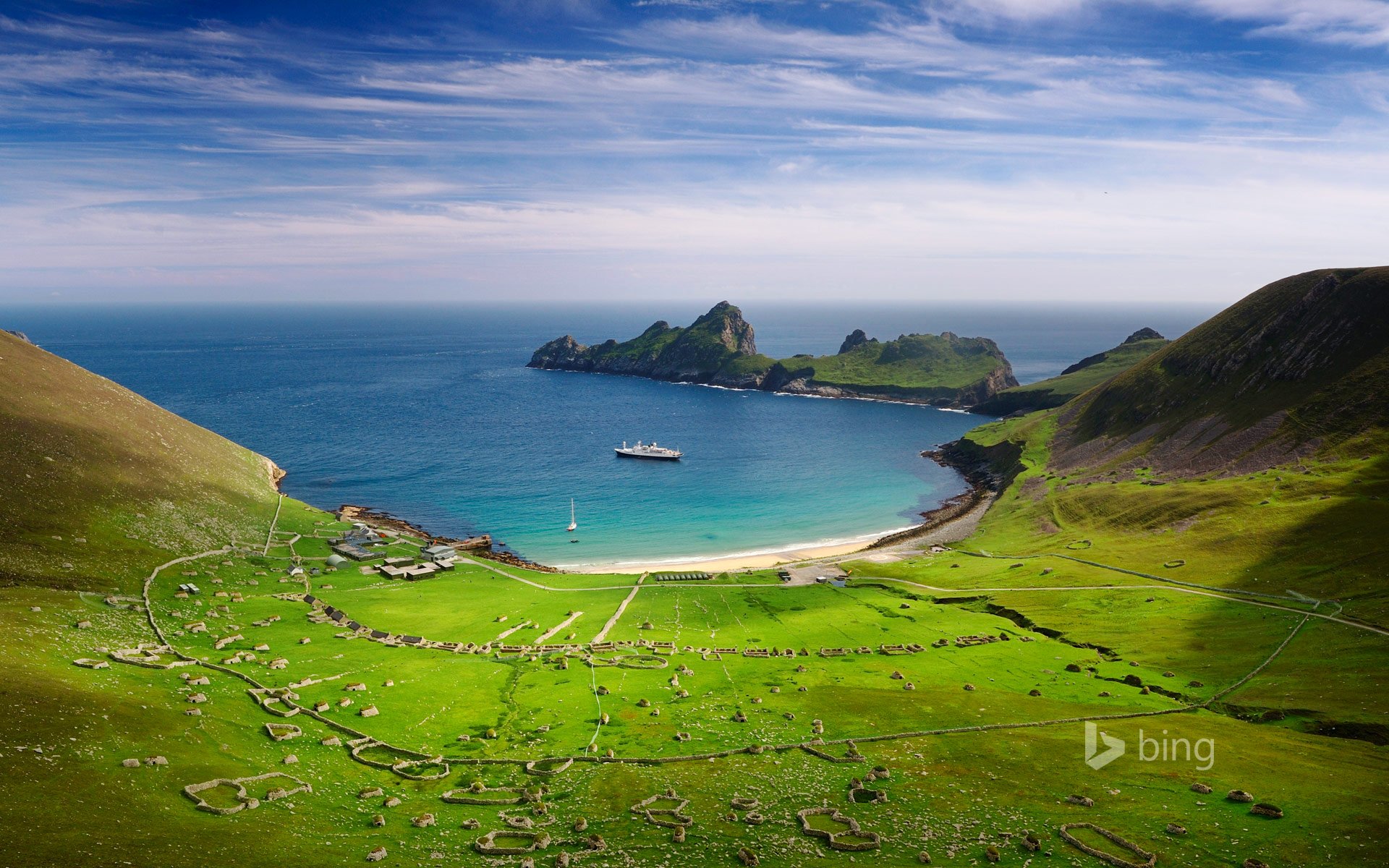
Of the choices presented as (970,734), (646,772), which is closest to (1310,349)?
(970,734)

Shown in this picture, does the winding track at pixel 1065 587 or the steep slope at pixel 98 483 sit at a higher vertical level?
the steep slope at pixel 98 483

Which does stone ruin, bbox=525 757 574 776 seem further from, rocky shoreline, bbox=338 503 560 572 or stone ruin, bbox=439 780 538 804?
rocky shoreline, bbox=338 503 560 572

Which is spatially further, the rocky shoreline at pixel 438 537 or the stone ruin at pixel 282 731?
the rocky shoreline at pixel 438 537

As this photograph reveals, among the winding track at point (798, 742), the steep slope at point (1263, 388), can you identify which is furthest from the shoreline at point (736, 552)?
the steep slope at point (1263, 388)

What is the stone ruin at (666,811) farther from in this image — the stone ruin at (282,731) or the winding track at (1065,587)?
the winding track at (1065,587)

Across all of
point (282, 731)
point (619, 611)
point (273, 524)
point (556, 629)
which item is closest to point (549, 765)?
point (282, 731)

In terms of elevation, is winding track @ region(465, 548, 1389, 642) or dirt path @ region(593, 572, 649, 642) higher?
winding track @ region(465, 548, 1389, 642)

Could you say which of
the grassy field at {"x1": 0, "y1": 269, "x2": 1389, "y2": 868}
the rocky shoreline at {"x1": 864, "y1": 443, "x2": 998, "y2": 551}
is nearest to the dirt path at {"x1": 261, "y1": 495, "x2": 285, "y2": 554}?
the grassy field at {"x1": 0, "y1": 269, "x2": 1389, "y2": 868}
